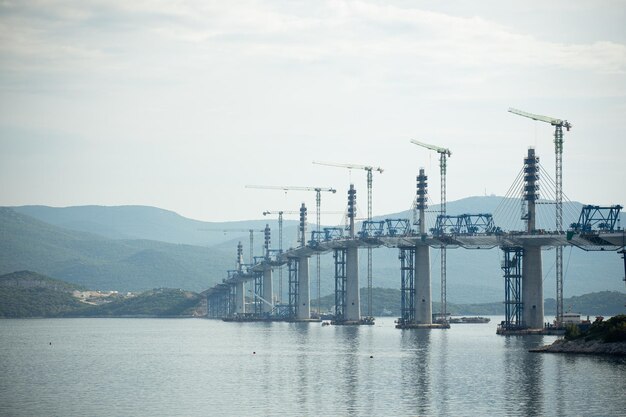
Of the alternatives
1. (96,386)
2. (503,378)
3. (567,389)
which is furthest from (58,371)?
(567,389)

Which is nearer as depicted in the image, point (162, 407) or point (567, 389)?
point (162, 407)

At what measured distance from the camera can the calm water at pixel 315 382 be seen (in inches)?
3619

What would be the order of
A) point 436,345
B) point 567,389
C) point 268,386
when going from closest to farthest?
point 567,389, point 268,386, point 436,345

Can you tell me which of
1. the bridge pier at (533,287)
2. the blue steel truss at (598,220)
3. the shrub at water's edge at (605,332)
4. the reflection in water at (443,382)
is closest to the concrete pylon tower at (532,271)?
the bridge pier at (533,287)

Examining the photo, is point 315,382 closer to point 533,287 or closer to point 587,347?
point 587,347

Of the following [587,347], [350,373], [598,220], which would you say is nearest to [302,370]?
[350,373]

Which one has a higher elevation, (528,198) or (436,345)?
(528,198)

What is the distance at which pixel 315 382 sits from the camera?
114 metres

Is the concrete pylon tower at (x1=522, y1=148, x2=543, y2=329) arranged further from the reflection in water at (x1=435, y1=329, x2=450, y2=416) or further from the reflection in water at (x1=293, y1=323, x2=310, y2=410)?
the reflection in water at (x1=293, y1=323, x2=310, y2=410)

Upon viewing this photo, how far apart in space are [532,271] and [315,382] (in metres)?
82.3

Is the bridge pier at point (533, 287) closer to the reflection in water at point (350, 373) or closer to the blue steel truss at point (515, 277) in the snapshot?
the blue steel truss at point (515, 277)

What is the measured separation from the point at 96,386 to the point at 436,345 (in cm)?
7638

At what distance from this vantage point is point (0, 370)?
441 ft

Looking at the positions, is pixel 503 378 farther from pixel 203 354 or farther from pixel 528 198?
pixel 528 198
